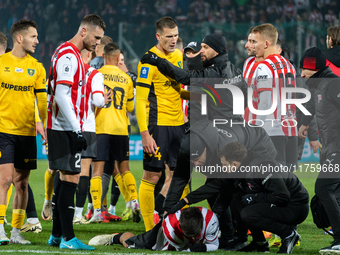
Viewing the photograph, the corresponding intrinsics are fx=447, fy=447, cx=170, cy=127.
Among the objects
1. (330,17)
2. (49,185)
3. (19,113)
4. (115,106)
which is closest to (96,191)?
(49,185)

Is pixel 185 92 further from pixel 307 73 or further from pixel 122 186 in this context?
pixel 122 186

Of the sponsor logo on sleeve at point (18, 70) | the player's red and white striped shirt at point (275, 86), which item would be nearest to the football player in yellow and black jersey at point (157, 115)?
the player's red and white striped shirt at point (275, 86)

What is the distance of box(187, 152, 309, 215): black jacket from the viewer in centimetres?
375

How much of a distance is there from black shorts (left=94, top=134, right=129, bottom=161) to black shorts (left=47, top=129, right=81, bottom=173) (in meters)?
2.34

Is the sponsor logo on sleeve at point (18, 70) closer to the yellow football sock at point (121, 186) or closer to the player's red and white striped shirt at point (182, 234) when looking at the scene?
the player's red and white striped shirt at point (182, 234)

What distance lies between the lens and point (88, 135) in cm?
593

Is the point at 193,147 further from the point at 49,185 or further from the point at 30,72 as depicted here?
the point at 49,185

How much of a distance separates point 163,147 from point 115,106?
1909 mm

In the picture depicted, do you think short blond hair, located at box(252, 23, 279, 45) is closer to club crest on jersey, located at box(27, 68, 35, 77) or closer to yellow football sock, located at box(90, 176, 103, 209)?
→ club crest on jersey, located at box(27, 68, 35, 77)

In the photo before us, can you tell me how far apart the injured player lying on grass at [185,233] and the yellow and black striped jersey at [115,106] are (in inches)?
105

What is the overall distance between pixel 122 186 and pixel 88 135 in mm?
1266

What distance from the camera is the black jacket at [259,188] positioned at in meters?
3.75

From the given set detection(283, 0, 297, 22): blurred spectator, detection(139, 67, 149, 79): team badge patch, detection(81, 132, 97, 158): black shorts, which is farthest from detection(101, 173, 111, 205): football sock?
detection(283, 0, 297, 22): blurred spectator

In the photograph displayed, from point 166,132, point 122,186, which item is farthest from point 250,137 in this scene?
point 122,186
